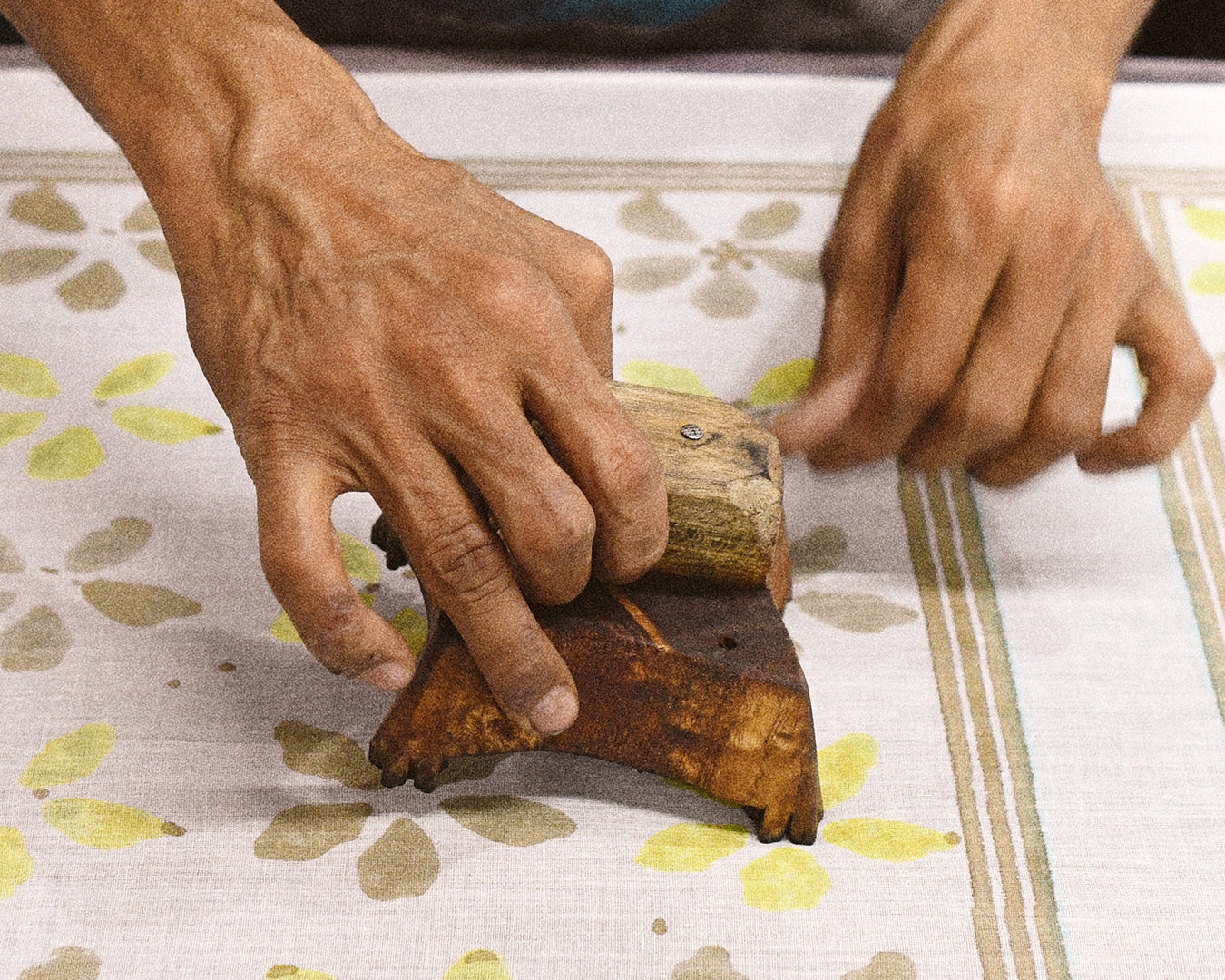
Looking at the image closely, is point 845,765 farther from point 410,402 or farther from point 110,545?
point 110,545

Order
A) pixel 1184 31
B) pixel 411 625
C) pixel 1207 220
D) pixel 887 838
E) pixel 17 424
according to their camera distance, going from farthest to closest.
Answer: pixel 1184 31, pixel 1207 220, pixel 17 424, pixel 411 625, pixel 887 838

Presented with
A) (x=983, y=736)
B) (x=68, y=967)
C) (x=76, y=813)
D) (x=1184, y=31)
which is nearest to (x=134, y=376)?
(x=76, y=813)

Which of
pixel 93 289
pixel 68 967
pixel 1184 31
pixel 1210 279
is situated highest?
pixel 1184 31

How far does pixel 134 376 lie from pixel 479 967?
61 centimetres

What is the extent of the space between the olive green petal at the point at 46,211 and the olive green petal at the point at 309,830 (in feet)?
2.22

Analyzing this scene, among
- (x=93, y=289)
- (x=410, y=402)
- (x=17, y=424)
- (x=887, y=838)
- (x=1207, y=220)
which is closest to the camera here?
(x=410, y=402)

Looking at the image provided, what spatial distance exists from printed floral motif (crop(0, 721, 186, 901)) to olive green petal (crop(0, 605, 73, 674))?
2.7 inches

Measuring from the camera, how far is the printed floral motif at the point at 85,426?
1.01 m

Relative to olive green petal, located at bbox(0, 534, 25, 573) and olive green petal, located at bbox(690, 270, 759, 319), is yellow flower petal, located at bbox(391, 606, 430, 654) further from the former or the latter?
olive green petal, located at bbox(690, 270, 759, 319)

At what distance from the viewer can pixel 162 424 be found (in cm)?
105

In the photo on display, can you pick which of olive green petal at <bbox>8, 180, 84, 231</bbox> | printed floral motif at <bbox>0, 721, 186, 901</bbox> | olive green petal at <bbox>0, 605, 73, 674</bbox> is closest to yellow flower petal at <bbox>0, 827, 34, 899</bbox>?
printed floral motif at <bbox>0, 721, 186, 901</bbox>

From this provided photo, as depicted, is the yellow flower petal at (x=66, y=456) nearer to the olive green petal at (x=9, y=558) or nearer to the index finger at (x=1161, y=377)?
the olive green petal at (x=9, y=558)

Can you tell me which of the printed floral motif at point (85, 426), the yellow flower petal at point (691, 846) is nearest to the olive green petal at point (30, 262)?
the printed floral motif at point (85, 426)

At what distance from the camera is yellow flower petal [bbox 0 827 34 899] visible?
0.77m
